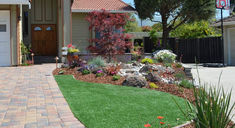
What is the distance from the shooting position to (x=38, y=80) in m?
8.34

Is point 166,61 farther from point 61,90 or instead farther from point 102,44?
point 61,90

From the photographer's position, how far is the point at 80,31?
49.4 ft

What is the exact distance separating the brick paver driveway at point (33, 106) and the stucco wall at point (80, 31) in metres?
7.04

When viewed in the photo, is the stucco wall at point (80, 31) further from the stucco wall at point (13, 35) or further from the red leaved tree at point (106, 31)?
the red leaved tree at point (106, 31)

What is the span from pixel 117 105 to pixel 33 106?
1809mm

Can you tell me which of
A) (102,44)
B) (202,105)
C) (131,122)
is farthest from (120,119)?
(102,44)

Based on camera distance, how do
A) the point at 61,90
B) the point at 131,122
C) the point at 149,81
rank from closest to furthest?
the point at 131,122, the point at 61,90, the point at 149,81

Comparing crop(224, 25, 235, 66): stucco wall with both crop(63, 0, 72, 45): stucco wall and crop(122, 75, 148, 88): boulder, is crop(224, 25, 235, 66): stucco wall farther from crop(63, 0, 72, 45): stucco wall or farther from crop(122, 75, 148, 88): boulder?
crop(122, 75, 148, 88): boulder

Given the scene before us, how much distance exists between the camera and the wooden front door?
15.4m

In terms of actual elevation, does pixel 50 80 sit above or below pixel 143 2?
below

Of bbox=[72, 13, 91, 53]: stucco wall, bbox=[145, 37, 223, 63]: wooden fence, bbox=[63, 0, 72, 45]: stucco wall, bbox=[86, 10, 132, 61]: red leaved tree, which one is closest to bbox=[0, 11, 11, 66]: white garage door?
bbox=[63, 0, 72, 45]: stucco wall

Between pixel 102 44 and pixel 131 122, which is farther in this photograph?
pixel 102 44

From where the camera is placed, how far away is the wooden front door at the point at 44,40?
605 inches

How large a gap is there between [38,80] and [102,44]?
370 cm
